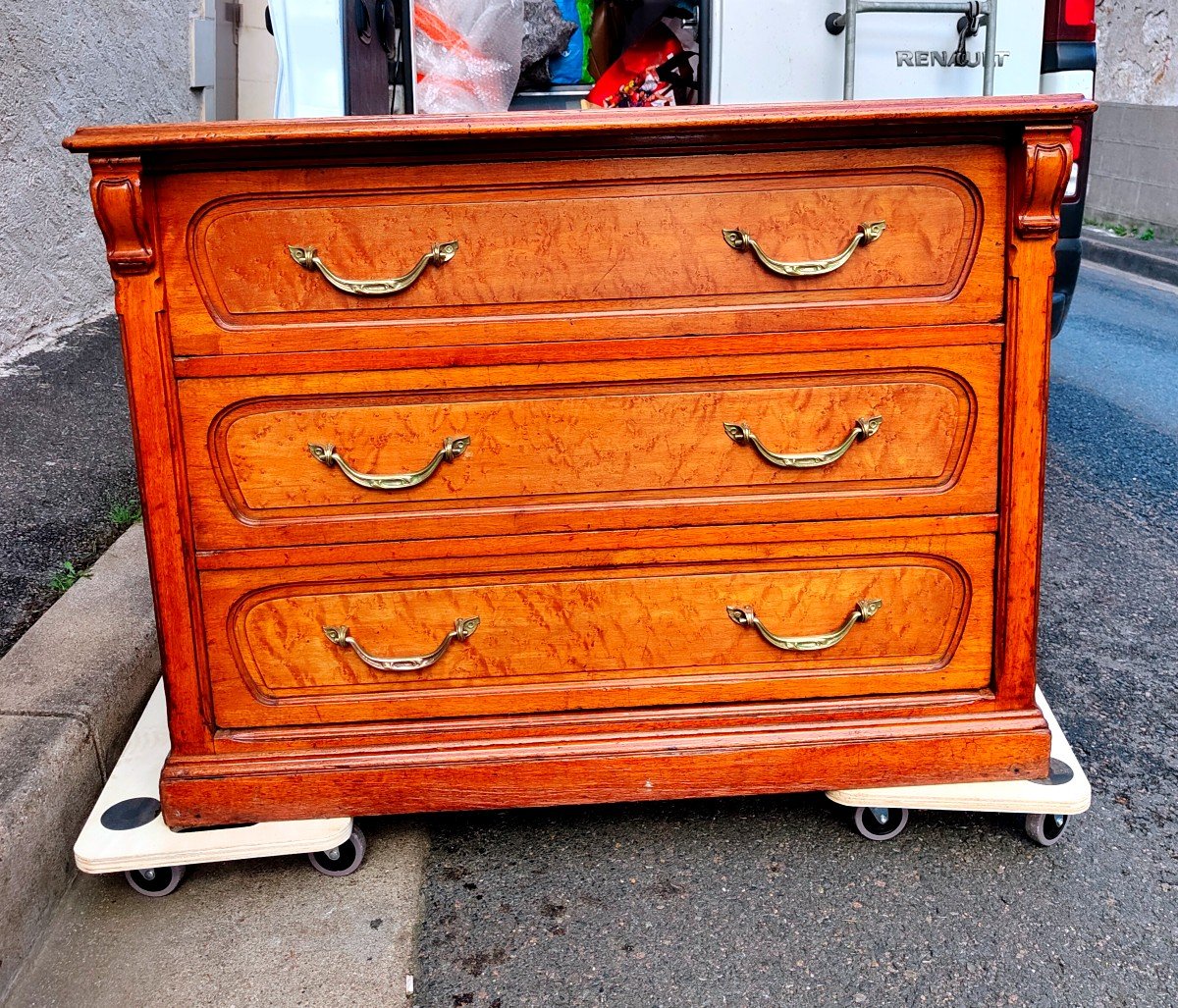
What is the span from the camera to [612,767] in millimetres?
1820

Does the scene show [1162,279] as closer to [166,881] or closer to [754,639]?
[754,639]

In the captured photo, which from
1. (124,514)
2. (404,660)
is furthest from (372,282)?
(124,514)

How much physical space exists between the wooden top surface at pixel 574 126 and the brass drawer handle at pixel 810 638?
71cm

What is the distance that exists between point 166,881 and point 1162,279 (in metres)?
7.70

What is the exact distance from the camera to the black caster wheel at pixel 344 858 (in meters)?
1.86

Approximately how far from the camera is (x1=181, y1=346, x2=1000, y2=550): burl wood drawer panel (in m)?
1.71

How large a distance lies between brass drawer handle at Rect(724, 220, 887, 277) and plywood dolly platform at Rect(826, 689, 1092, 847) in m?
0.83

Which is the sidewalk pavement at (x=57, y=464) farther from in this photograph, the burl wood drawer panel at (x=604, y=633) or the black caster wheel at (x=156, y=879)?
the burl wood drawer panel at (x=604, y=633)

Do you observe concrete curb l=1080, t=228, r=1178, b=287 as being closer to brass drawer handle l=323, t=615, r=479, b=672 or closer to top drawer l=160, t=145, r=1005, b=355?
top drawer l=160, t=145, r=1005, b=355

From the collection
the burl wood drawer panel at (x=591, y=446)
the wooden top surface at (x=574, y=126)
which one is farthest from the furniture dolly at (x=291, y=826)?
the wooden top surface at (x=574, y=126)

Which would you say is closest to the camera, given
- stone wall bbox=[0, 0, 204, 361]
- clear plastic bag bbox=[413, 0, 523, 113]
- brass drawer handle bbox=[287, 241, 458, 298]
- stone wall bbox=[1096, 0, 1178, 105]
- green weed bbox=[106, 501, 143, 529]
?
brass drawer handle bbox=[287, 241, 458, 298]

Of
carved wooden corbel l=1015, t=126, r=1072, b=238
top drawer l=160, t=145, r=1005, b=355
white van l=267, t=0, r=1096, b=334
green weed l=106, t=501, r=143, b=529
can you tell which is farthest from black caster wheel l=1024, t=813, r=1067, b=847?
green weed l=106, t=501, r=143, b=529

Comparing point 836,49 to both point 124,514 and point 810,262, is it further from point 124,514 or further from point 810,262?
point 124,514

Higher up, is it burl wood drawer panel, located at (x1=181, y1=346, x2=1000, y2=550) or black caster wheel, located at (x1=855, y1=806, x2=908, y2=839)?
burl wood drawer panel, located at (x1=181, y1=346, x2=1000, y2=550)
